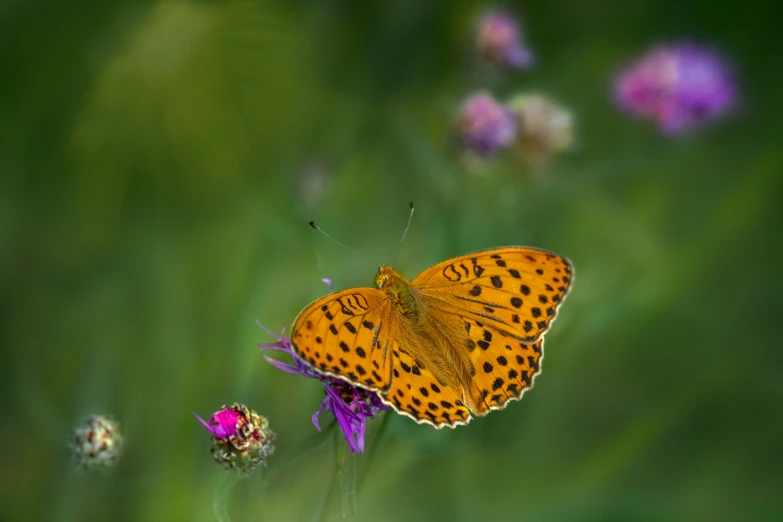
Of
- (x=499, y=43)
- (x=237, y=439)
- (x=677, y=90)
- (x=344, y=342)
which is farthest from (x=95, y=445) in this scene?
(x=677, y=90)

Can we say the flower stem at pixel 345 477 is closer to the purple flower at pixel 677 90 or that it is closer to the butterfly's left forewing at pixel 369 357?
the butterfly's left forewing at pixel 369 357

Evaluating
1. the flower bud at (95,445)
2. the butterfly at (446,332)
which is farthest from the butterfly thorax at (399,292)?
the flower bud at (95,445)

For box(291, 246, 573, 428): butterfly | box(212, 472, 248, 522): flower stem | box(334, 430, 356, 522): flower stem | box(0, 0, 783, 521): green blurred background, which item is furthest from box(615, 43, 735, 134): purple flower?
box(212, 472, 248, 522): flower stem

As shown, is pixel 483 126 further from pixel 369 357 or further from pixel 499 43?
pixel 369 357

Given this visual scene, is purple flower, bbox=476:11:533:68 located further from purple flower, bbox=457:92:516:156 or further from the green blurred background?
purple flower, bbox=457:92:516:156

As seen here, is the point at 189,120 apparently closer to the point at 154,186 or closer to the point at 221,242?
the point at 154,186

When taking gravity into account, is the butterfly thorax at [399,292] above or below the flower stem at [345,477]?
above

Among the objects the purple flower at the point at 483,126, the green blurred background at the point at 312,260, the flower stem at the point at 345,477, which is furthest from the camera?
the purple flower at the point at 483,126
